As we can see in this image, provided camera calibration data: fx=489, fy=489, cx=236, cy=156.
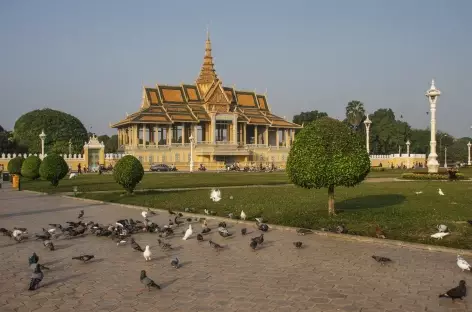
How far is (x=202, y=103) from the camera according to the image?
7894 centimetres

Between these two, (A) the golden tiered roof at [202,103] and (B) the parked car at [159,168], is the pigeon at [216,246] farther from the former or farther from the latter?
(A) the golden tiered roof at [202,103]

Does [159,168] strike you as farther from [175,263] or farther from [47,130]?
[175,263]

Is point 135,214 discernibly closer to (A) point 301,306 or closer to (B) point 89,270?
(B) point 89,270

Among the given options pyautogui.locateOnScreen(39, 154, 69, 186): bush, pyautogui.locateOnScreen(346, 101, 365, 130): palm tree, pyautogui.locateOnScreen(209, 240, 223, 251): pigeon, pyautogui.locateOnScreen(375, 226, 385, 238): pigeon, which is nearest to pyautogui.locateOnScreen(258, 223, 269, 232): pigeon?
pyautogui.locateOnScreen(209, 240, 223, 251): pigeon

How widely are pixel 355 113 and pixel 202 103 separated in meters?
32.6

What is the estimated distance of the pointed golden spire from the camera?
82.0 m

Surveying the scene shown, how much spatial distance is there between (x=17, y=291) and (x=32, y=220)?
9.71 metres

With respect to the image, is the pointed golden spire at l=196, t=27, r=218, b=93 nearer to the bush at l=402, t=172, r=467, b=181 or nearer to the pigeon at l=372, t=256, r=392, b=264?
the bush at l=402, t=172, r=467, b=181

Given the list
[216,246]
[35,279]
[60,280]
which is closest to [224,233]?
[216,246]

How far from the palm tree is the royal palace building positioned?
15.7 meters

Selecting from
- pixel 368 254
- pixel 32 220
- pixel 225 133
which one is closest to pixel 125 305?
pixel 368 254

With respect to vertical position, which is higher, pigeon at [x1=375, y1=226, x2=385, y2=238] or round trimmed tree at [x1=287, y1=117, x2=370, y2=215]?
round trimmed tree at [x1=287, y1=117, x2=370, y2=215]

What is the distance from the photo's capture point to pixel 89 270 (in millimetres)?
9703

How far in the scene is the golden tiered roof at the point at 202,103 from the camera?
239 ft
